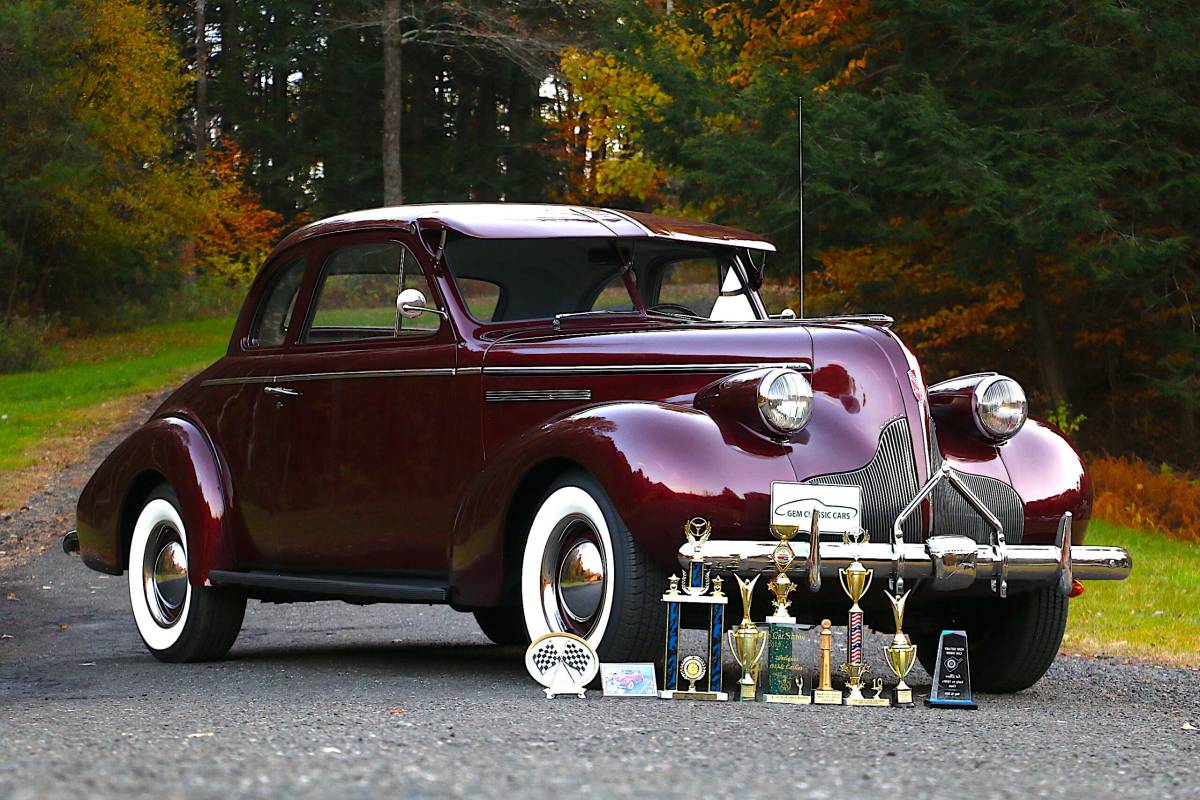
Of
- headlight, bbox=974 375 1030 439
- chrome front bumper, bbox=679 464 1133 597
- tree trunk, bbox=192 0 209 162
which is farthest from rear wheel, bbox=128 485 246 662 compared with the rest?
tree trunk, bbox=192 0 209 162

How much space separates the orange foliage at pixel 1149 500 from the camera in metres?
15.6

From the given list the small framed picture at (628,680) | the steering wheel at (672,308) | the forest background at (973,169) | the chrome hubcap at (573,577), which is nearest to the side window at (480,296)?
the steering wheel at (672,308)

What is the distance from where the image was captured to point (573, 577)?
20.3 ft

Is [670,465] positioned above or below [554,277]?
below

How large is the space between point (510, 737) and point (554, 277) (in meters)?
3.13

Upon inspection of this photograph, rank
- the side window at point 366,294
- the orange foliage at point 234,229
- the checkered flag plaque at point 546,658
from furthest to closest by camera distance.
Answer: the orange foliage at point 234,229, the side window at point 366,294, the checkered flag plaque at point 546,658

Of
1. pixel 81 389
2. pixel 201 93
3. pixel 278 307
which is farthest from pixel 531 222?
pixel 201 93

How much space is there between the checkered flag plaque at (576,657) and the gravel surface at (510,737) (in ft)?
0.46

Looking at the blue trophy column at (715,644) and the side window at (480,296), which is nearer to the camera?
the blue trophy column at (715,644)

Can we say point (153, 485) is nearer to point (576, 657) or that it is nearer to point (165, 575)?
point (165, 575)

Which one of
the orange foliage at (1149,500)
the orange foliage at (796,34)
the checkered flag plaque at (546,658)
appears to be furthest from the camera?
the orange foliage at (796,34)

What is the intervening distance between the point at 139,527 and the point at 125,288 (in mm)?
31213

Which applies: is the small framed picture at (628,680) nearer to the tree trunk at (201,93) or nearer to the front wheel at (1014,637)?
the front wheel at (1014,637)

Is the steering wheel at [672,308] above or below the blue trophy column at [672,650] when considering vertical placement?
above
